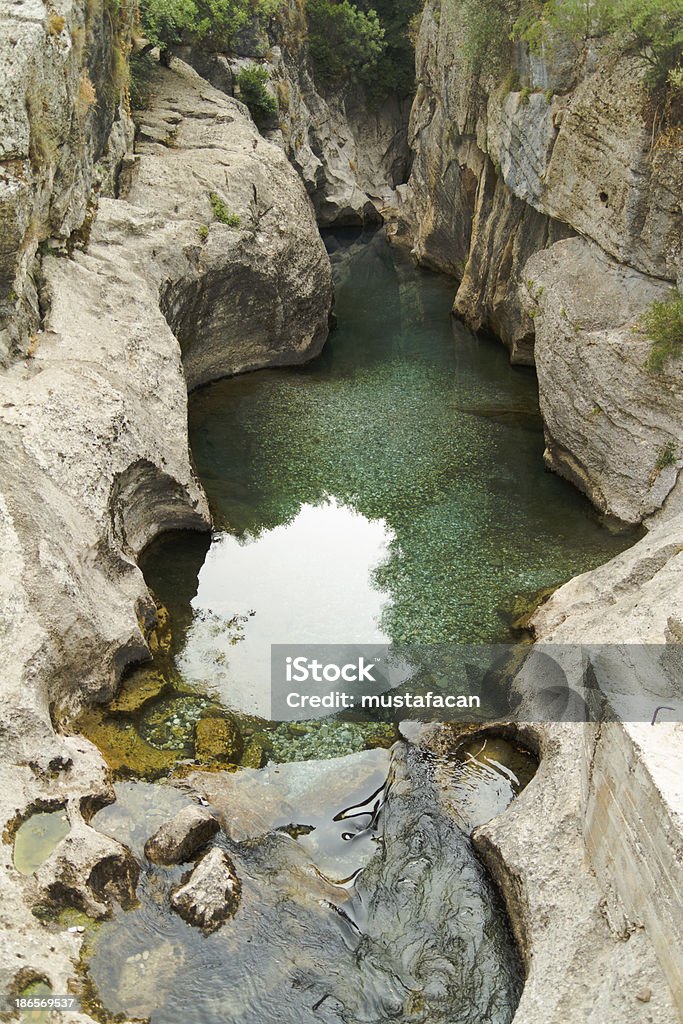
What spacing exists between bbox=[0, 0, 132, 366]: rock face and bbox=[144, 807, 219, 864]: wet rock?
7792 mm

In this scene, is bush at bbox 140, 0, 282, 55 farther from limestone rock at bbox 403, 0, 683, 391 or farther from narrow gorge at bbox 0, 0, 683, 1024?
limestone rock at bbox 403, 0, 683, 391

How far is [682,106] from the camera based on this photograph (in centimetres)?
1495

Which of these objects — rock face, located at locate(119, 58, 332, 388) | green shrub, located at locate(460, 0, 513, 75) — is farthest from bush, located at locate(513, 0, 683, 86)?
rock face, located at locate(119, 58, 332, 388)

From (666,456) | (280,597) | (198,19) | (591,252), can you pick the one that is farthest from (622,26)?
(198,19)

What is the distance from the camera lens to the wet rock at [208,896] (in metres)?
8.30

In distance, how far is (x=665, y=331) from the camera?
14.9m

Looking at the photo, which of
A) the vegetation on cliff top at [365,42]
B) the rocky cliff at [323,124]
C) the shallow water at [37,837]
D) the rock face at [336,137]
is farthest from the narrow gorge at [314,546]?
the vegetation on cliff top at [365,42]

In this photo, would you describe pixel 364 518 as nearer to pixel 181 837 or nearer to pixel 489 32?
pixel 181 837

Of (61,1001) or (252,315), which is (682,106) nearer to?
(252,315)

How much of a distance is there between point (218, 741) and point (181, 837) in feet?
5.89

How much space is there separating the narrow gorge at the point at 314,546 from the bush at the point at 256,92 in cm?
548

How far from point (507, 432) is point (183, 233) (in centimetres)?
840

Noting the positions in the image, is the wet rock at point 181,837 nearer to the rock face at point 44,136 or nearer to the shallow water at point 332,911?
the shallow water at point 332,911

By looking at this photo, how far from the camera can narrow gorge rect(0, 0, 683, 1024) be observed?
7.89 m
